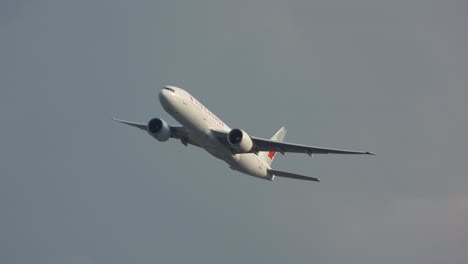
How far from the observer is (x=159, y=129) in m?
67.3

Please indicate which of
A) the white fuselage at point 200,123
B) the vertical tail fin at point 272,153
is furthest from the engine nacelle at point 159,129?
the vertical tail fin at point 272,153

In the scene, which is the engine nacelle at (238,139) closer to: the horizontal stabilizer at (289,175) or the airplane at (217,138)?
the airplane at (217,138)

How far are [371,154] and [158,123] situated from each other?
18075 mm

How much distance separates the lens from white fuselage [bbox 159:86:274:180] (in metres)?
61.0

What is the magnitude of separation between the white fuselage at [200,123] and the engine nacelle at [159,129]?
2.76 meters

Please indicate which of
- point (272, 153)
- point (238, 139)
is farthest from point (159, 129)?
point (272, 153)

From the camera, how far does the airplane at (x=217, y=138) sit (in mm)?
61312

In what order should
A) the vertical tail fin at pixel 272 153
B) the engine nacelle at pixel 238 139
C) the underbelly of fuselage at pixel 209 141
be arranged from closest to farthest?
the underbelly of fuselage at pixel 209 141, the engine nacelle at pixel 238 139, the vertical tail fin at pixel 272 153

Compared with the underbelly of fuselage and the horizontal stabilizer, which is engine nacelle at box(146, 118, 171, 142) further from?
the horizontal stabilizer

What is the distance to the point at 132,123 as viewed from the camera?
74.4 m

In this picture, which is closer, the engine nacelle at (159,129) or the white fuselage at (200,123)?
the white fuselage at (200,123)

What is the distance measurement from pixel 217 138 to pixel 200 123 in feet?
7.17

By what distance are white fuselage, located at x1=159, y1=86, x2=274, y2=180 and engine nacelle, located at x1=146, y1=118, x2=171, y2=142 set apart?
9.04 feet

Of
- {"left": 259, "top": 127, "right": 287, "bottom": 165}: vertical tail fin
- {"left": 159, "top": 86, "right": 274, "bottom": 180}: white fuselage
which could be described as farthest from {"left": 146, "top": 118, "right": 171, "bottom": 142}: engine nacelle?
{"left": 259, "top": 127, "right": 287, "bottom": 165}: vertical tail fin
